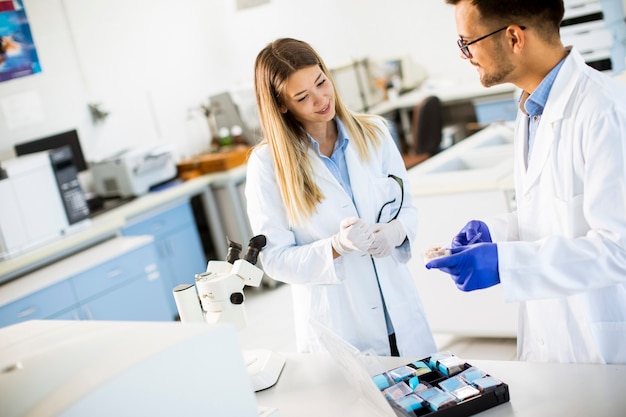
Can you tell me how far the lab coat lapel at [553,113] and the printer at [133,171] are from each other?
3.36 m

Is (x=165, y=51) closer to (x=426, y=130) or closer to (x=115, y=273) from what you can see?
(x=426, y=130)

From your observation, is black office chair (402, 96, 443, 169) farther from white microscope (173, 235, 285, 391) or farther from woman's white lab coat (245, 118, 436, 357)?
white microscope (173, 235, 285, 391)

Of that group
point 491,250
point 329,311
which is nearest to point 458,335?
point 329,311

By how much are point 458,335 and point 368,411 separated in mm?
1902

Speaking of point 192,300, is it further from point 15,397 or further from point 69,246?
point 69,246

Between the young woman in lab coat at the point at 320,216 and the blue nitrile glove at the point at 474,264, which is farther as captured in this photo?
the young woman in lab coat at the point at 320,216

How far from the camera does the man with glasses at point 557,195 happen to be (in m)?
1.28

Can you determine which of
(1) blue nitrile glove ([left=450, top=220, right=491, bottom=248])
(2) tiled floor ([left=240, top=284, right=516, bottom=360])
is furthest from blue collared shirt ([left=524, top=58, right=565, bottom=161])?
(2) tiled floor ([left=240, top=284, right=516, bottom=360])

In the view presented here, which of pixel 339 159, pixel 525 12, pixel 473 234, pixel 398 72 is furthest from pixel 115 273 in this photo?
pixel 398 72

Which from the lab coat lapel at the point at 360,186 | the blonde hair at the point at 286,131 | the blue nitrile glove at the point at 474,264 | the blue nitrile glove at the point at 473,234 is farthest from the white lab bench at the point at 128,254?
the blue nitrile glove at the point at 474,264

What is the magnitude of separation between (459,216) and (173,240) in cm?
216

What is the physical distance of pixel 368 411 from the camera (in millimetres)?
1368

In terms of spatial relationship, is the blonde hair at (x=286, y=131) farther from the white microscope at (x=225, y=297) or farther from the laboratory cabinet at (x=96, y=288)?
the laboratory cabinet at (x=96, y=288)

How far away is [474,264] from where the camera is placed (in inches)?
53.1
